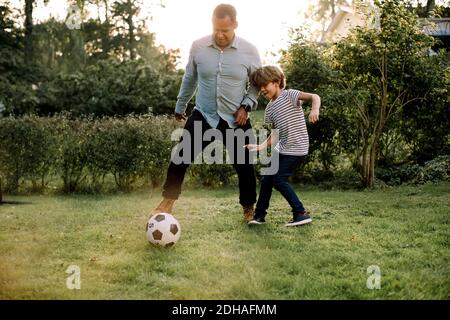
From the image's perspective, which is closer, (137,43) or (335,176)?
(335,176)

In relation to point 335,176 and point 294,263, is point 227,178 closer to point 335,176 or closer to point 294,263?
point 335,176

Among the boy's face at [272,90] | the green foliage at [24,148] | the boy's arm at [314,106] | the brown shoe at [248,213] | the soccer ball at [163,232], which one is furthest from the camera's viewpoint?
the green foliage at [24,148]

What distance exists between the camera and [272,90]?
16.9ft

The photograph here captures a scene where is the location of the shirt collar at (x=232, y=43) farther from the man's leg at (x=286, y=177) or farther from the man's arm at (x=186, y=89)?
the man's leg at (x=286, y=177)

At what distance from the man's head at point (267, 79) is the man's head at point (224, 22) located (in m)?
0.47

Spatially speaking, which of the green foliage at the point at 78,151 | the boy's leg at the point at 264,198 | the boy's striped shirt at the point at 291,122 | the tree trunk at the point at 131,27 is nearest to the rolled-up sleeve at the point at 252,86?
the boy's striped shirt at the point at 291,122

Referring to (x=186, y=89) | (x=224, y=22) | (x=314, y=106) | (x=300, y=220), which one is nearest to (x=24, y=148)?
(x=186, y=89)

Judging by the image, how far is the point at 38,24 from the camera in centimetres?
1877

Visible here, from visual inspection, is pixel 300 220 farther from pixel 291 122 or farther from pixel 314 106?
pixel 314 106

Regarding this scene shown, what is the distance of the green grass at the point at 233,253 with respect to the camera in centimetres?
318

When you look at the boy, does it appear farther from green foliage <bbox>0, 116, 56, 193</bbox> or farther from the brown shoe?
green foliage <bbox>0, 116, 56, 193</bbox>
